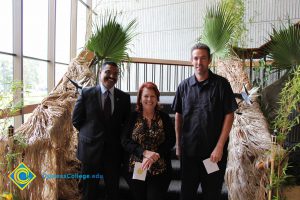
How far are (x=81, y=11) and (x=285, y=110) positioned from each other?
20.4 feet

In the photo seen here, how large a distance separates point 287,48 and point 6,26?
141 inches

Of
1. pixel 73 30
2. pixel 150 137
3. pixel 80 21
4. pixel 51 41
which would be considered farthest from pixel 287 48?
pixel 80 21

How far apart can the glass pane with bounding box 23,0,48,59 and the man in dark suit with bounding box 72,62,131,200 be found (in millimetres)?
2708

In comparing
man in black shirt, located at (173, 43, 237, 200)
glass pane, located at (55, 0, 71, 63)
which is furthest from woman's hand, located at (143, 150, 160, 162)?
glass pane, located at (55, 0, 71, 63)

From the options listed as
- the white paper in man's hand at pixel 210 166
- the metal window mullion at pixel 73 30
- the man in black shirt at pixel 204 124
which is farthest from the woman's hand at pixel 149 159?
the metal window mullion at pixel 73 30

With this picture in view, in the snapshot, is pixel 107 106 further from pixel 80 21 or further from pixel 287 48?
pixel 80 21

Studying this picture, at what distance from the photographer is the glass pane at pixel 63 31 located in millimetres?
5734

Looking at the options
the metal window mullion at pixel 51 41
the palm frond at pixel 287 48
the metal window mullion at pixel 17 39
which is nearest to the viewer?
the palm frond at pixel 287 48

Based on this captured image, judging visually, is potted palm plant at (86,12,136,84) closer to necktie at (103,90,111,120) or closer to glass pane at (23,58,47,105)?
necktie at (103,90,111,120)

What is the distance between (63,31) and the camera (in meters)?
6.14

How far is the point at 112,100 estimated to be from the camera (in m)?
2.00

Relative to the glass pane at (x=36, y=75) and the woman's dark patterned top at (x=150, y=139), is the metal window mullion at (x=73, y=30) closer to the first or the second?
the glass pane at (x=36, y=75)

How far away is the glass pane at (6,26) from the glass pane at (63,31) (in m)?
1.86

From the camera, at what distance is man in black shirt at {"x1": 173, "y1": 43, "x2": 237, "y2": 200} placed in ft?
5.67
